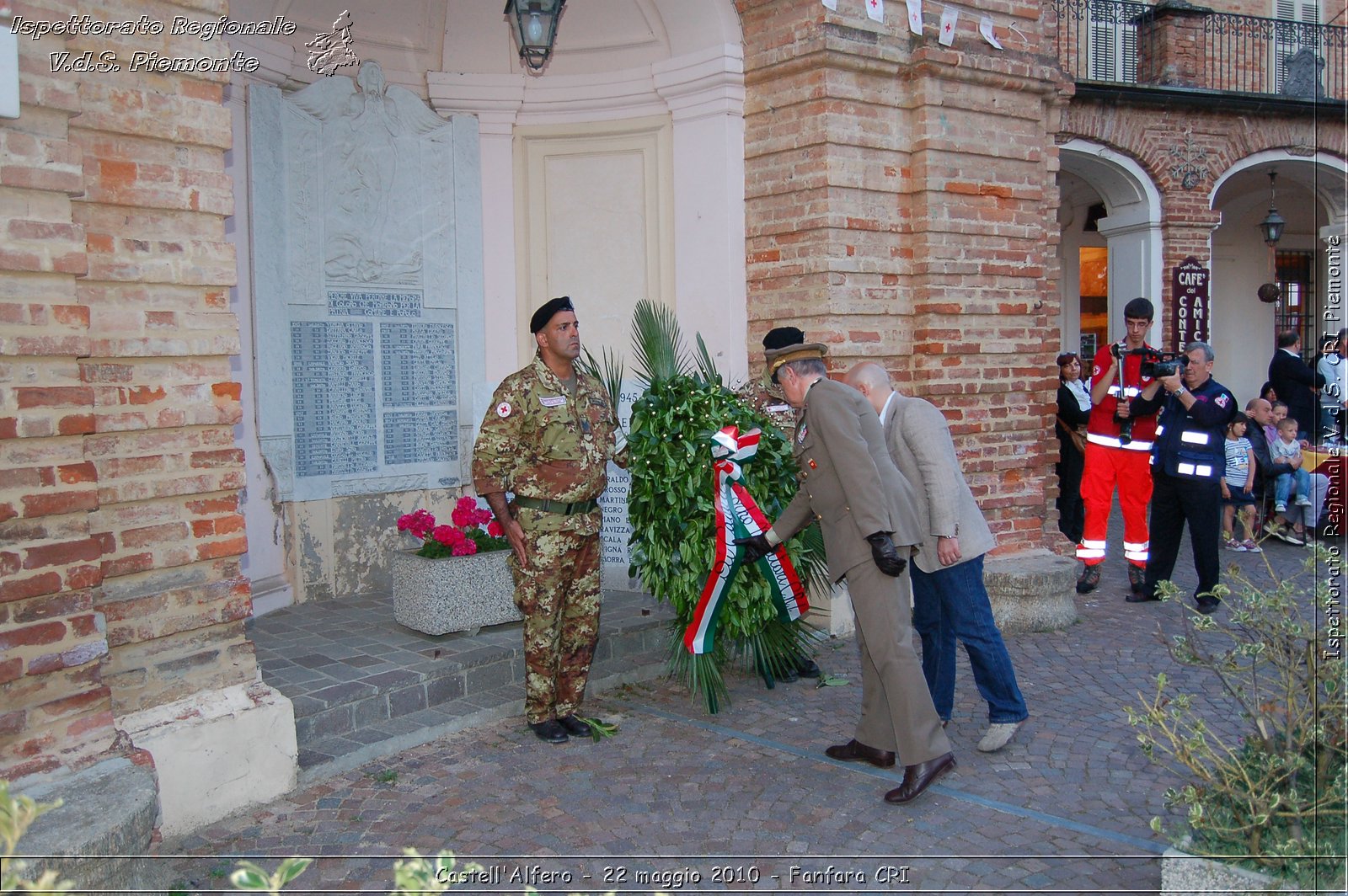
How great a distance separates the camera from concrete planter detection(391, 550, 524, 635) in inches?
239

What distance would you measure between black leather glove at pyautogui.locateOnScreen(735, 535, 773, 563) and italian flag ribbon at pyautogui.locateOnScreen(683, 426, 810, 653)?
9 cm

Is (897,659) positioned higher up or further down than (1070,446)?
further down

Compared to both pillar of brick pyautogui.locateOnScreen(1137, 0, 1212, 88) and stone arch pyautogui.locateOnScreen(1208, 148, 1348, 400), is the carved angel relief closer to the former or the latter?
pillar of brick pyautogui.locateOnScreen(1137, 0, 1212, 88)

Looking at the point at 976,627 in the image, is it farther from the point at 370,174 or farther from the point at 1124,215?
the point at 1124,215

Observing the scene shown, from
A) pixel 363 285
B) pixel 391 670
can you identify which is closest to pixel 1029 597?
pixel 391 670

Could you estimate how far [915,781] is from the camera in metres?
4.41

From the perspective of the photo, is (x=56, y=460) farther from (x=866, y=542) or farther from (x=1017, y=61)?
(x=1017, y=61)

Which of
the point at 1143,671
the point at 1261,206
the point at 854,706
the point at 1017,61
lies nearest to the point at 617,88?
the point at 1017,61

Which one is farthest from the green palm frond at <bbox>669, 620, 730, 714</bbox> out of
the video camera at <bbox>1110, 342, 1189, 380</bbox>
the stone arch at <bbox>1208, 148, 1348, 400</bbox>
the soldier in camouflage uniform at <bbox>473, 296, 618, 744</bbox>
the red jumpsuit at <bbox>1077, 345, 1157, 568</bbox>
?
the stone arch at <bbox>1208, 148, 1348, 400</bbox>

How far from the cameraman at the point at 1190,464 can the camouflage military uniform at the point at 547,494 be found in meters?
4.68

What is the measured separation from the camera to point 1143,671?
6285mm

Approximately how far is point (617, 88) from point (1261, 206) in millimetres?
15140

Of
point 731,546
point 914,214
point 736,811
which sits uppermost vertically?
point 914,214

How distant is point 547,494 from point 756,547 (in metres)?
1.06
